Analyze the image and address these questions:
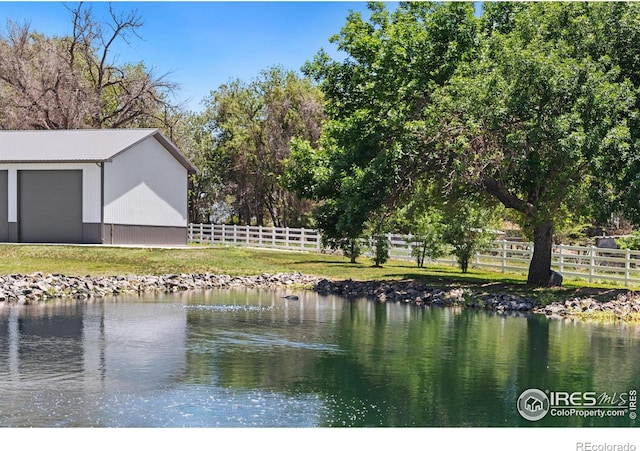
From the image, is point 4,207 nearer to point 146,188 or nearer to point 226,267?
point 146,188

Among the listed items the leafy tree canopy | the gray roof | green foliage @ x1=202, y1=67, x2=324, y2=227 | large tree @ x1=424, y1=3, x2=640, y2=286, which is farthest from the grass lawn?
green foliage @ x1=202, y1=67, x2=324, y2=227

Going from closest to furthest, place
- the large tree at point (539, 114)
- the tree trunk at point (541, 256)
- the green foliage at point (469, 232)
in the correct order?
the large tree at point (539, 114) → the tree trunk at point (541, 256) → the green foliage at point (469, 232)

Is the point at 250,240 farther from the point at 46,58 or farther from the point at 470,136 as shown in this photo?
the point at 470,136

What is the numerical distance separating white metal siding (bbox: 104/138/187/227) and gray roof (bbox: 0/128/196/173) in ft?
1.47

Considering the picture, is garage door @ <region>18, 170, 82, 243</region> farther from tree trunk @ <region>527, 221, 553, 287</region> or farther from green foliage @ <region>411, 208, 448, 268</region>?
tree trunk @ <region>527, 221, 553, 287</region>

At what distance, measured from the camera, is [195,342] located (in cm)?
1636

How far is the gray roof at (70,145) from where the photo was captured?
122 feet

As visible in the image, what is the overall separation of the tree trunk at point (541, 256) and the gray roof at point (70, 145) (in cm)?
1911

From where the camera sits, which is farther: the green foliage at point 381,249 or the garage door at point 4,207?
the garage door at point 4,207

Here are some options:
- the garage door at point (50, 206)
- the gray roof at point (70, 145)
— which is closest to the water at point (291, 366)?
the garage door at point (50, 206)

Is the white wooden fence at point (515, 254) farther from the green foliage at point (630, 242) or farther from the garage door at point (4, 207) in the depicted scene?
the garage door at point (4, 207)

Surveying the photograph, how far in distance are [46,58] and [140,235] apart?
1854 cm

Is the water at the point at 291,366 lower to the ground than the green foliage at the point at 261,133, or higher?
lower
